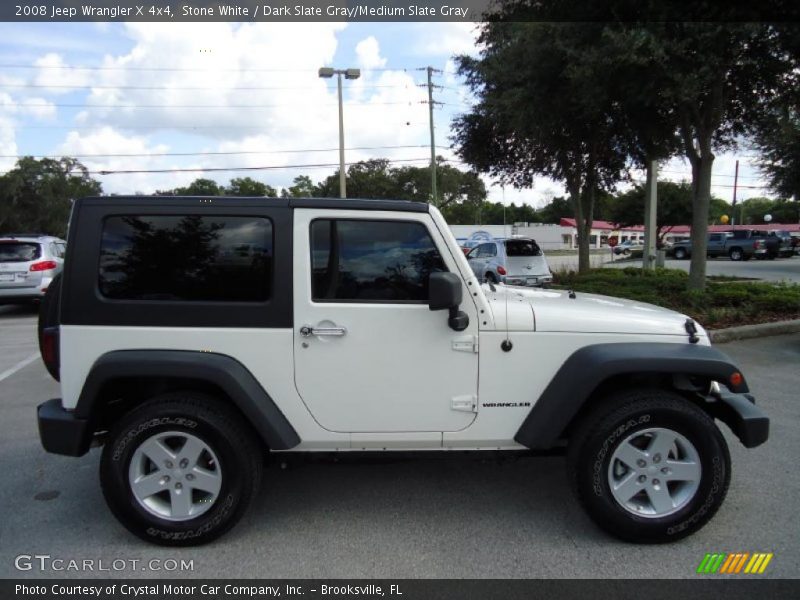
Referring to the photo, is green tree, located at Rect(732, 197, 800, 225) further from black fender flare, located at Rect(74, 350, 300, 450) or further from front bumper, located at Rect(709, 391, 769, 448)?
black fender flare, located at Rect(74, 350, 300, 450)

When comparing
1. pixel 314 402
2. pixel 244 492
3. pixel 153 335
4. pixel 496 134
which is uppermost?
pixel 496 134

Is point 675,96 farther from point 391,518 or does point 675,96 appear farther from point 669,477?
point 391,518

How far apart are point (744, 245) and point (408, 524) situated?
3690cm

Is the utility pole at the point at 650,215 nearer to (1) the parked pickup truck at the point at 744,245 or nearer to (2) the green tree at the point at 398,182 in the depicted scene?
(1) the parked pickup truck at the point at 744,245

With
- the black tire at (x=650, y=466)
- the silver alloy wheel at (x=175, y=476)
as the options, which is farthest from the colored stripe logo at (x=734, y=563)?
the silver alloy wheel at (x=175, y=476)

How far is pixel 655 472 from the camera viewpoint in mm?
3043

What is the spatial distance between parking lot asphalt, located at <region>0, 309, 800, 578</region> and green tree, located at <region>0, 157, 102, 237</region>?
168ft

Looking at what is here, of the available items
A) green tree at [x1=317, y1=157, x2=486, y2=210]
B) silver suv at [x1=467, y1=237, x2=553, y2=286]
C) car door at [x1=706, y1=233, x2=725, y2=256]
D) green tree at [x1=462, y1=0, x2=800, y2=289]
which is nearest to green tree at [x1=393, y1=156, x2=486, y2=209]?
green tree at [x1=317, y1=157, x2=486, y2=210]

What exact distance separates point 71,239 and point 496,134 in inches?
649

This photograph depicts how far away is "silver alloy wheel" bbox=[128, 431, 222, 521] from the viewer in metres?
3.00

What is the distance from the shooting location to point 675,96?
8.34 m

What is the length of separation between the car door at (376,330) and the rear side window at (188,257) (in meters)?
0.24
